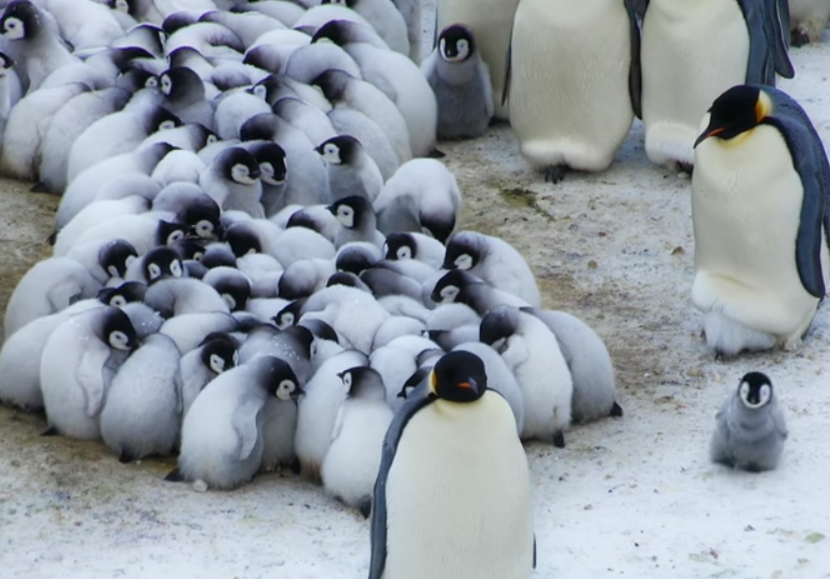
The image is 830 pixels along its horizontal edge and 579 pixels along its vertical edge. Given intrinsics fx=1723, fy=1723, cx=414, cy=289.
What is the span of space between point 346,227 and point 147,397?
4.43 ft

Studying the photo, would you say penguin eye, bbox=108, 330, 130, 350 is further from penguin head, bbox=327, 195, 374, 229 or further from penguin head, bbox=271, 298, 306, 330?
penguin head, bbox=327, 195, 374, 229

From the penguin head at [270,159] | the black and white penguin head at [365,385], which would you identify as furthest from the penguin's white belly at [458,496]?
the penguin head at [270,159]

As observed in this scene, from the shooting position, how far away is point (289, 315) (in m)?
5.37

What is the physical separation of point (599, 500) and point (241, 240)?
180 centimetres

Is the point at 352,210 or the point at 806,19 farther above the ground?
the point at 806,19

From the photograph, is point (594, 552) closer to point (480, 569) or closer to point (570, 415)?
point (480, 569)

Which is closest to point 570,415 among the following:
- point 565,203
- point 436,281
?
point 436,281

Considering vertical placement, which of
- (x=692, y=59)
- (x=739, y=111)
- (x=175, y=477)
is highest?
(x=739, y=111)

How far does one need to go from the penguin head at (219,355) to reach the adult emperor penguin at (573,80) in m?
2.49

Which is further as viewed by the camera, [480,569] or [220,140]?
[220,140]

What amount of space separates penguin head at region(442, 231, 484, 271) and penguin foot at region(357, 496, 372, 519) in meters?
1.24

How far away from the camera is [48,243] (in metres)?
6.43

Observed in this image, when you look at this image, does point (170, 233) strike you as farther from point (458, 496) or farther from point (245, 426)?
point (458, 496)

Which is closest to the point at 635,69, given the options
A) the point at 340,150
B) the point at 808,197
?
the point at 340,150
